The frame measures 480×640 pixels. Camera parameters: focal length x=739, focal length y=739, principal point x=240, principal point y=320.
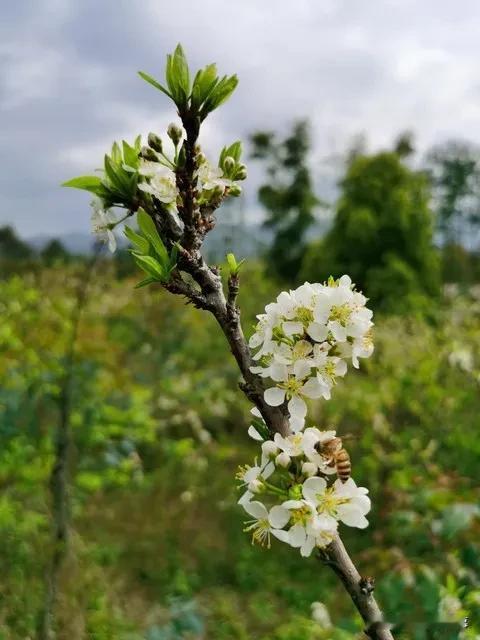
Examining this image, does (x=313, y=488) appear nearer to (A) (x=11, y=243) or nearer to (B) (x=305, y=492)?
(B) (x=305, y=492)

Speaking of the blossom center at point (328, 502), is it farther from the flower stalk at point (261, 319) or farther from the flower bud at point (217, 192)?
the flower bud at point (217, 192)

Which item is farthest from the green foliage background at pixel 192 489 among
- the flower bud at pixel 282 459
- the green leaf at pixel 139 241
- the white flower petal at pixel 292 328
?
the green leaf at pixel 139 241

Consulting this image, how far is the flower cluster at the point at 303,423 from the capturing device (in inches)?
39.6

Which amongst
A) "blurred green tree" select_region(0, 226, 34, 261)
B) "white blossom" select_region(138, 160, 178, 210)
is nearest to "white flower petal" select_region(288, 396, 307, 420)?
"white blossom" select_region(138, 160, 178, 210)

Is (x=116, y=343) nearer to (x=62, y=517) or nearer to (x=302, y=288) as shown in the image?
(x=62, y=517)

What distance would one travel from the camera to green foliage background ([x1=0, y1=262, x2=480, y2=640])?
9.14 feet

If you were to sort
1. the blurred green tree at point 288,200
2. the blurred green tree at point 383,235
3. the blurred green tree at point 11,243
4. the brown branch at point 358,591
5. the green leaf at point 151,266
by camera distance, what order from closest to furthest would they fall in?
the brown branch at point 358,591 < the green leaf at point 151,266 < the blurred green tree at point 383,235 < the blurred green tree at point 288,200 < the blurred green tree at point 11,243

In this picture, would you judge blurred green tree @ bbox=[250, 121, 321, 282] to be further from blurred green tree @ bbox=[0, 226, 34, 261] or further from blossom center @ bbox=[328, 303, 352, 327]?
blossom center @ bbox=[328, 303, 352, 327]

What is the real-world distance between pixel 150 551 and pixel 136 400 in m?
1.85

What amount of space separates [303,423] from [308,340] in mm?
129

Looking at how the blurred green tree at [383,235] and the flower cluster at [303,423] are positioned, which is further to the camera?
the blurred green tree at [383,235]

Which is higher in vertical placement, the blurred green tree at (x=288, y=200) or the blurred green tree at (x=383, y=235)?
the blurred green tree at (x=288, y=200)

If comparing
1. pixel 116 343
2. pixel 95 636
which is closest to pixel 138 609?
pixel 95 636

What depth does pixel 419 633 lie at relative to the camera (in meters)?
1.31
